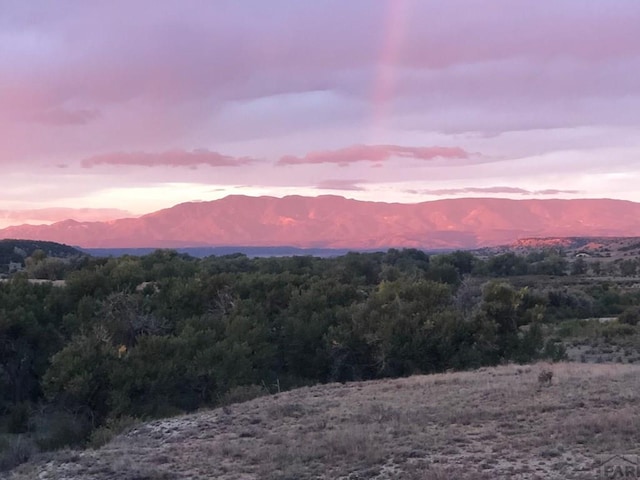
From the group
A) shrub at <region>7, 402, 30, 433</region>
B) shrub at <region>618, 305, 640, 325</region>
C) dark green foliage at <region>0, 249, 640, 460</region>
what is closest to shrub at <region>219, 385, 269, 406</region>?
dark green foliage at <region>0, 249, 640, 460</region>

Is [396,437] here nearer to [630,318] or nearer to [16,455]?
[16,455]

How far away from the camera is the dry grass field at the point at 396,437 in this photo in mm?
12875

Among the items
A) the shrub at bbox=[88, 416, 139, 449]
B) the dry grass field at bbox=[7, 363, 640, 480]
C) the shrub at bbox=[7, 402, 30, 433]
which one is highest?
the dry grass field at bbox=[7, 363, 640, 480]

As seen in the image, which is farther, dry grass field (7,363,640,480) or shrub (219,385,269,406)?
shrub (219,385,269,406)

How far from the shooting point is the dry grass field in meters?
12.9

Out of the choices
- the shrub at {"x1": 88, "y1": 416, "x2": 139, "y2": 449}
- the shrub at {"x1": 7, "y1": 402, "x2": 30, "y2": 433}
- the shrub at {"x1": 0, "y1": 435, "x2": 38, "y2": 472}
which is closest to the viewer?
the shrub at {"x1": 0, "y1": 435, "x2": 38, "y2": 472}

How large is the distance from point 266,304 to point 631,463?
76.2 ft

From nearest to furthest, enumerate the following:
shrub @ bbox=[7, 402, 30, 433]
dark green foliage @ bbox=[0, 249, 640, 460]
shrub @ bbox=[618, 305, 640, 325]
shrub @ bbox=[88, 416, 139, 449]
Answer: shrub @ bbox=[88, 416, 139, 449], dark green foliage @ bbox=[0, 249, 640, 460], shrub @ bbox=[7, 402, 30, 433], shrub @ bbox=[618, 305, 640, 325]

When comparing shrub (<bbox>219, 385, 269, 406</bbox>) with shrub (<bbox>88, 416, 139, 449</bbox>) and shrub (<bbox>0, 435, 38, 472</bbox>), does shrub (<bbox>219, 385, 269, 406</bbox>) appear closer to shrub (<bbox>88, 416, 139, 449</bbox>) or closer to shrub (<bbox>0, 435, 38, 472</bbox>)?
shrub (<bbox>88, 416, 139, 449</bbox>)

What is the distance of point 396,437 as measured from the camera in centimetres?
1515

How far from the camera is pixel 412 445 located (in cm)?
1438

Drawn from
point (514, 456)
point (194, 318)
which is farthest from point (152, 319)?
point (514, 456)

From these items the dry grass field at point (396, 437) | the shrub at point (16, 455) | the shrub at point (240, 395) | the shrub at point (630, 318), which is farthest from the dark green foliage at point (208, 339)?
the shrub at point (630, 318)

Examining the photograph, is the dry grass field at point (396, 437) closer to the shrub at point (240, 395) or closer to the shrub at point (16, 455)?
the shrub at point (16, 455)
